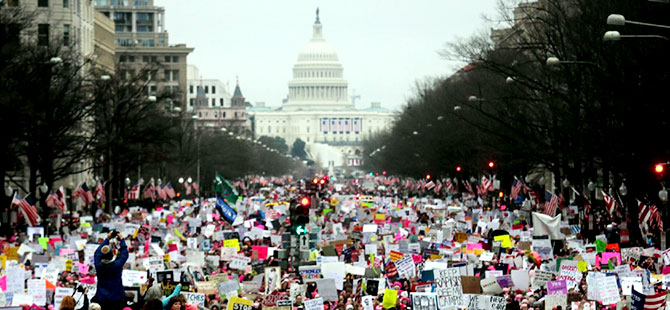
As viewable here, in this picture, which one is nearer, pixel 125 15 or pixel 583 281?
pixel 583 281

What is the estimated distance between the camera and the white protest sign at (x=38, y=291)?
76.9 ft

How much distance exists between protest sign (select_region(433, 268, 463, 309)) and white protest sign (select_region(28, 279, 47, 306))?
5608 millimetres

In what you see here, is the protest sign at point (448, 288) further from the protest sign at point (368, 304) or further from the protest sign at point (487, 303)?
the protest sign at point (368, 304)

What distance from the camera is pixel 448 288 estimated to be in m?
22.7

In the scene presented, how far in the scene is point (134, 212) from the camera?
2235 inches

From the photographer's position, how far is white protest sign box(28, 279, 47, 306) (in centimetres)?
2345

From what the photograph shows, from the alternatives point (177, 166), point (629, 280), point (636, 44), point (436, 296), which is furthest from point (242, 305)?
point (177, 166)

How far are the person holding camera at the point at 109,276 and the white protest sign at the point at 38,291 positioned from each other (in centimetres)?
581

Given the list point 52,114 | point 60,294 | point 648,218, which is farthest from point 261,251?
point 52,114

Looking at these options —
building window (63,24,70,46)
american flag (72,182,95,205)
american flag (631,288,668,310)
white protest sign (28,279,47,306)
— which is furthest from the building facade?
american flag (631,288,668,310)

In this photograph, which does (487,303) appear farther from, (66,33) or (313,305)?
(66,33)

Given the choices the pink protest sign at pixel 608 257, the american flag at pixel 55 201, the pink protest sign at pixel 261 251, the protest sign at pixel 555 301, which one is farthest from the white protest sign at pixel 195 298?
the american flag at pixel 55 201

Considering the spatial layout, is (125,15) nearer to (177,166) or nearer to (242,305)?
(177,166)

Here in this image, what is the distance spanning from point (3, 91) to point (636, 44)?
1535 cm
